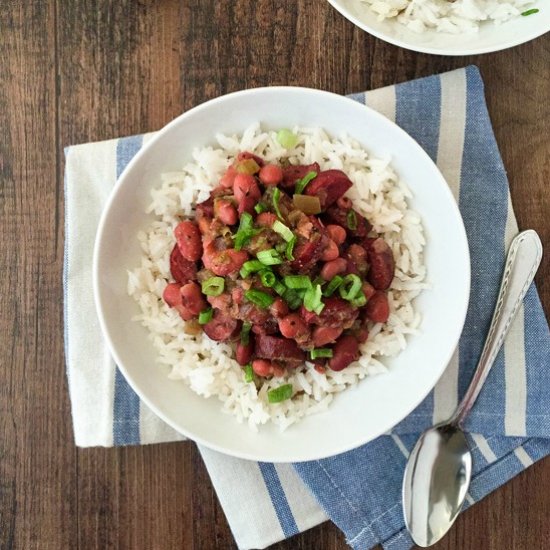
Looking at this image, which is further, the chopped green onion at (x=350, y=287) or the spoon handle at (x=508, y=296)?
the spoon handle at (x=508, y=296)

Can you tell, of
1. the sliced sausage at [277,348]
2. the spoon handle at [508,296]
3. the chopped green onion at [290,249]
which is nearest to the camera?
the chopped green onion at [290,249]

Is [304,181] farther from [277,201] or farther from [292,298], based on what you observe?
[292,298]

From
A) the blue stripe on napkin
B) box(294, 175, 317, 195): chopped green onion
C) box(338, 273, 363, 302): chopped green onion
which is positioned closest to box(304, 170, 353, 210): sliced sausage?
box(294, 175, 317, 195): chopped green onion

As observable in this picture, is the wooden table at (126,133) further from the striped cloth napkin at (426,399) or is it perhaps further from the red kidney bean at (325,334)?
the red kidney bean at (325,334)

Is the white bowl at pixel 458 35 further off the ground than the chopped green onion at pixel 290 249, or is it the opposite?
the white bowl at pixel 458 35

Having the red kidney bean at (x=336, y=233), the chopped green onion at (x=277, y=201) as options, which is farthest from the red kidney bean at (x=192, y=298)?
the red kidney bean at (x=336, y=233)

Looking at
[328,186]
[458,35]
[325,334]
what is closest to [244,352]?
[325,334]

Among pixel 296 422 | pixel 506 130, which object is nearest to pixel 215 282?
pixel 296 422
